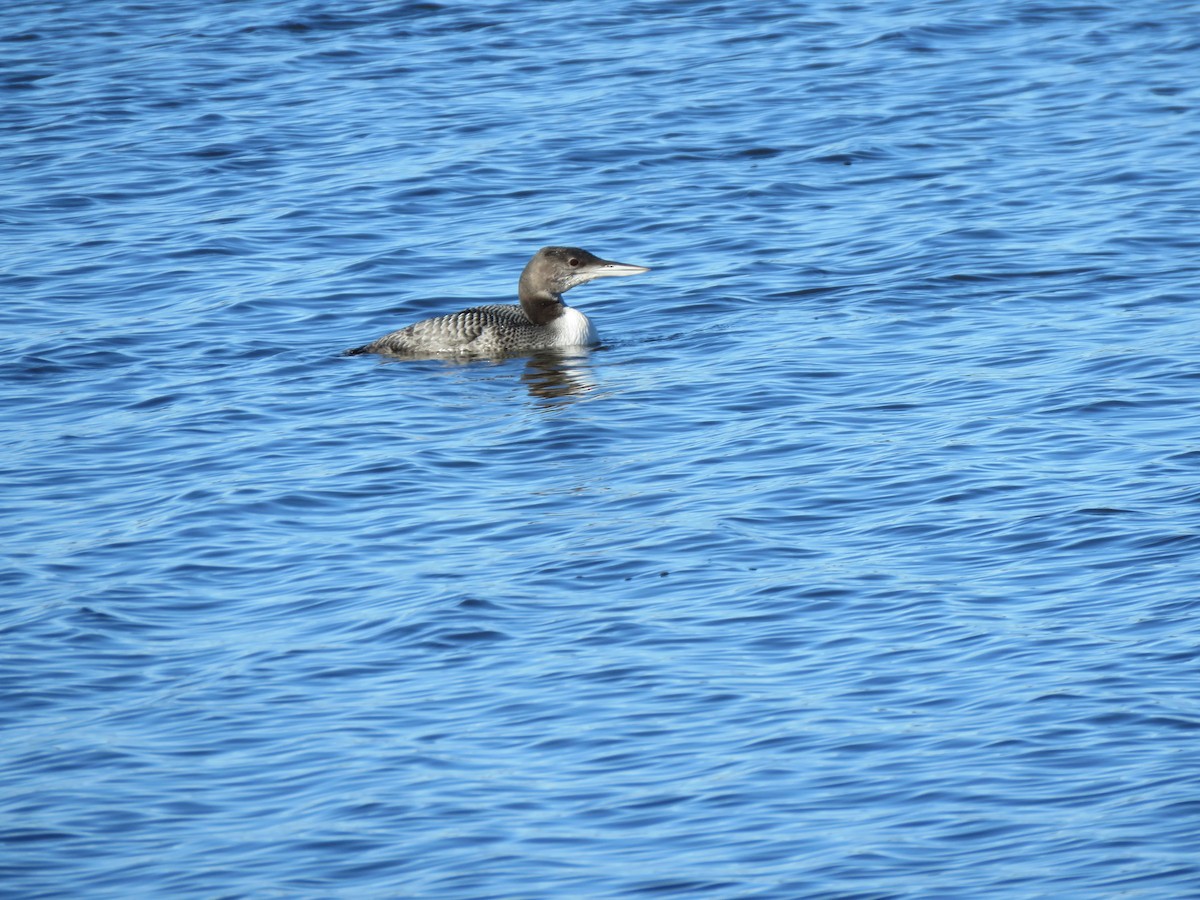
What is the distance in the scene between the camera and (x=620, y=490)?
11.5 metres

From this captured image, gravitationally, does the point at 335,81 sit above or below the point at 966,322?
above

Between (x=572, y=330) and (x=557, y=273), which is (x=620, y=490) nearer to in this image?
(x=572, y=330)

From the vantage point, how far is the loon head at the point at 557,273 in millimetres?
14898

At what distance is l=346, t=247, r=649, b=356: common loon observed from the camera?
571 inches

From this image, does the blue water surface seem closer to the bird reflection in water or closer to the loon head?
the bird reflection in water

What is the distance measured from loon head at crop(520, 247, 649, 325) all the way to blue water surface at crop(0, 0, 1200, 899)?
56cm

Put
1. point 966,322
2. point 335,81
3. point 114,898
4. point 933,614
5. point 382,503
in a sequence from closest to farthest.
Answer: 1. point 114,898
2. point 933,614
3. point 382,503
4. point 966,322
5. point 335,81

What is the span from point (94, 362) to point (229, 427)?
87.3 inches

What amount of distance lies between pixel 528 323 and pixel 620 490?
148 inches

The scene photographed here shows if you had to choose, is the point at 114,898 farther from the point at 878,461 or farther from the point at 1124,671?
the point at 878,461

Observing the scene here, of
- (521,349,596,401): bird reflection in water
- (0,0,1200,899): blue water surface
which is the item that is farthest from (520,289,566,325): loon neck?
(0,0,1200,899): blue water surface

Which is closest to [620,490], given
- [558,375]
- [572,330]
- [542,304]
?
[558,375]

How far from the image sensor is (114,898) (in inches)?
285

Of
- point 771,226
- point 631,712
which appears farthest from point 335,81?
point 631,712
